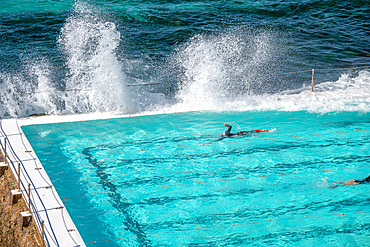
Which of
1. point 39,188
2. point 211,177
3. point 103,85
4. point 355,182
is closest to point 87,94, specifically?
point 103,85

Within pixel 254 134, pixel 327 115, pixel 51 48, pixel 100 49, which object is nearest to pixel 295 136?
pixel 254 134

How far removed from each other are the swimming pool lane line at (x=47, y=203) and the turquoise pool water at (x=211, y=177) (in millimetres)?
301

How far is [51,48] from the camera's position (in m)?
20.5

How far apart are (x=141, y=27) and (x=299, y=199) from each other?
57.3 feet

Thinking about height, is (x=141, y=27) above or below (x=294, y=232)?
above

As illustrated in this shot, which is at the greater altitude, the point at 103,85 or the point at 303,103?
the point at 103,85

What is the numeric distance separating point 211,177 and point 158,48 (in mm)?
13349

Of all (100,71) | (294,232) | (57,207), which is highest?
(100,71)

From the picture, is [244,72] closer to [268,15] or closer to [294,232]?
[268,15]

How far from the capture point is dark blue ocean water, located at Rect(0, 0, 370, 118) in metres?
13.5

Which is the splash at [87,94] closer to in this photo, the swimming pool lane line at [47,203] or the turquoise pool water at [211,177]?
the turquoise pool water at [211,177]

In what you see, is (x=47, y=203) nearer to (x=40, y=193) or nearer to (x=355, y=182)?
(x=40, y=193)

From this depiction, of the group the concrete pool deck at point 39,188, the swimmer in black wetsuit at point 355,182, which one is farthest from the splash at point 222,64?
the swimmer in black wetsuit at point 355,182

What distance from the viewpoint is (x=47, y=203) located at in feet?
24.2
